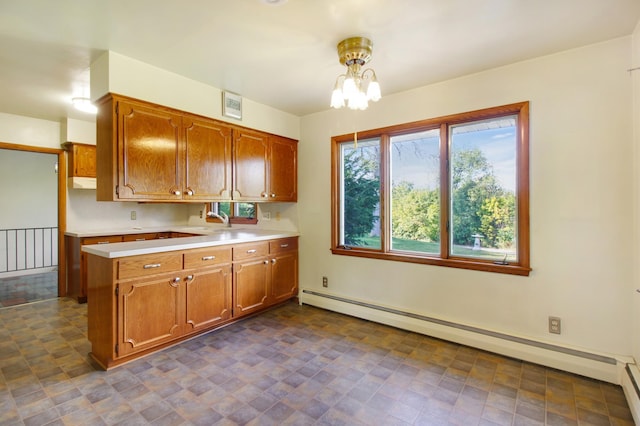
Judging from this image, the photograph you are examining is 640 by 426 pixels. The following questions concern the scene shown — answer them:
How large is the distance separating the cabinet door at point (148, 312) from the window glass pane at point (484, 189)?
2.61m

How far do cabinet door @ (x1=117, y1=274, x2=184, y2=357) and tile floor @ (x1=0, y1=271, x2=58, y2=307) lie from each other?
279cm

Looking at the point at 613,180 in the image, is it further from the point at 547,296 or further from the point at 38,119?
the point at 38,119

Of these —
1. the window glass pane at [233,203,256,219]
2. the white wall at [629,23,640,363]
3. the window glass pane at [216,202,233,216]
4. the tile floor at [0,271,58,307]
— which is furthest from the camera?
the window glass pane at [216,202,233,216]

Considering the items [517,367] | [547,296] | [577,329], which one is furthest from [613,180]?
[517,367]

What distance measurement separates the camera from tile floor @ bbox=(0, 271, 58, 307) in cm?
405

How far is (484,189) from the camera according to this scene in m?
2.73

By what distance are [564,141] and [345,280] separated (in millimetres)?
2439

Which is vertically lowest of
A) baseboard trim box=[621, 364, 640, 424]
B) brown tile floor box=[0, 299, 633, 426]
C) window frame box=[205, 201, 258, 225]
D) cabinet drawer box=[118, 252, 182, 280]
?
brown tile floor box=[0, 299, 633, 426]

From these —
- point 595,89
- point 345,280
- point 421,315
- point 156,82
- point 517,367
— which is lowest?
point 517,367

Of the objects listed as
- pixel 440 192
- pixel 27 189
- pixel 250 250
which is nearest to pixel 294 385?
pixel 250 250

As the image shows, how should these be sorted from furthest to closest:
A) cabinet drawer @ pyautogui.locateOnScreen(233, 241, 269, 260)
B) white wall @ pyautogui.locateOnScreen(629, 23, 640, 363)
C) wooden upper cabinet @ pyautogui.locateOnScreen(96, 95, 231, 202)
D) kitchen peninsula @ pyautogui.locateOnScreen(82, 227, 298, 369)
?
cabinet drawer @ pyautogui.locateOnScreen(233, 241, 269, 260)
wooden upper cabinet @ pyautogui.locateOnScreen(96, 95, 231, 202)
kitchen peninsula @ pyautogui.locateOnScreen(82, 227, 298, 369)
white wall @ pyautogui.locateOnScreen(629, 23, 640, 363)

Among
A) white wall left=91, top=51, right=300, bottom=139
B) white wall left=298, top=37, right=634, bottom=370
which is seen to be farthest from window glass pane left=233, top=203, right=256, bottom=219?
white wall left=298, top=37, right=634, bottom=370

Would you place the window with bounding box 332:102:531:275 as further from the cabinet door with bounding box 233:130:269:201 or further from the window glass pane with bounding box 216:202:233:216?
the window glass pane with bounding box 216:202:233:216

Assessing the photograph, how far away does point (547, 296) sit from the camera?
241cm
